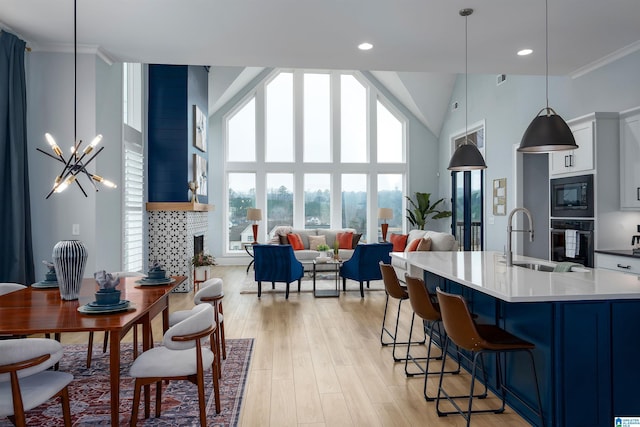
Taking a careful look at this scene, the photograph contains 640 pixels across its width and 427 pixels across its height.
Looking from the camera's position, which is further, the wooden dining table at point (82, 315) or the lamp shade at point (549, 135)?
the lamp shade at point (549, 135)

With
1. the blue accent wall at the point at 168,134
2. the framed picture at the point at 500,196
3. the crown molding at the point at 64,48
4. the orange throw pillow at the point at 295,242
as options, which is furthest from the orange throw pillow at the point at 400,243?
the crown molding at the point at 64,48

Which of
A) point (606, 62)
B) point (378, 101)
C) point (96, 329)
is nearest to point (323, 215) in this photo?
point (378, 101)

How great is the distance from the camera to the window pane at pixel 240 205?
10.3 meters

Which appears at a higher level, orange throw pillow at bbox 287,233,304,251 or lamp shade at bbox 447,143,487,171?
lamp shade at bbox 447,143,487,171

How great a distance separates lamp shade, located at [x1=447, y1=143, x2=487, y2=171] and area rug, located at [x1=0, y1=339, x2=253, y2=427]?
2.56 m

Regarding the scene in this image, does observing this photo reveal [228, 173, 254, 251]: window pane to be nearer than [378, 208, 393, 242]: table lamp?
No

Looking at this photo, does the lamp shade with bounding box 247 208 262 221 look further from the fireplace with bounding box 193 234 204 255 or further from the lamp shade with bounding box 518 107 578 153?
the lamp shade with bounding box 518 107 578 153

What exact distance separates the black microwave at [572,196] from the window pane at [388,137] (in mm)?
5796

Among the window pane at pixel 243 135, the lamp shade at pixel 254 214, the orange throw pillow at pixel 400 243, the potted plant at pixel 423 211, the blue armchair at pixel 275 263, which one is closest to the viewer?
the blue armchair at pixel 275 263

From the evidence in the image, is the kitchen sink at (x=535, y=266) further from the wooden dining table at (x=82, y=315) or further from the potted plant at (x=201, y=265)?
the potted plant at (x=201, y=265)

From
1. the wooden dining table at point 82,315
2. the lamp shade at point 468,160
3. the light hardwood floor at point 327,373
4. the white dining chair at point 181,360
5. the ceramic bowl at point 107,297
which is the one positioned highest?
the lamp shade at point 468,160

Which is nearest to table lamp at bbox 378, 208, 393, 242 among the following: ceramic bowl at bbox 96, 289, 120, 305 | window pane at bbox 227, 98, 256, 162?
window pane at bbox 227, 98, 256, 162

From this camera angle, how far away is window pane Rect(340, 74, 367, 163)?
10.6m

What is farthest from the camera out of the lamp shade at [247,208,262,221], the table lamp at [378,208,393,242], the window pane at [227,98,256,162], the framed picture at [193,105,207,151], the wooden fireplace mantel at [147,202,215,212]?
the window pane at [227,98,256,162]
